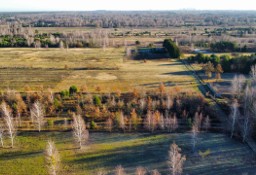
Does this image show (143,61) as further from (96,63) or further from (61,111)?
(61,111)

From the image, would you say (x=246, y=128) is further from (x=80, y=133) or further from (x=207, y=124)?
(x=80, y=133)

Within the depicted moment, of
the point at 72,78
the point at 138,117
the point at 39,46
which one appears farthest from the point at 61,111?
the point at 39,46

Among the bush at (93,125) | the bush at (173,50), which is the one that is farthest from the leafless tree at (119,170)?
the bush at (173,50)

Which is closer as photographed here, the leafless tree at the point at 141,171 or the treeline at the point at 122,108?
the leafless tree at the point at 141,171

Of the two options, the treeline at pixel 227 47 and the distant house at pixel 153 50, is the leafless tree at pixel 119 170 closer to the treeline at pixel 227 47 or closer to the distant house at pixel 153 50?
the distant house at pixel 153 50

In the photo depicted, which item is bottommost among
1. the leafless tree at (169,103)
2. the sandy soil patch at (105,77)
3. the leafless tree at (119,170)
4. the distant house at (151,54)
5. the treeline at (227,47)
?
the leafless tree at (119,170)

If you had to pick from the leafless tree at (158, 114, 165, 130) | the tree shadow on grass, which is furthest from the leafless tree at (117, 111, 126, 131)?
the leafless tree at (158, 114, 165, 130)

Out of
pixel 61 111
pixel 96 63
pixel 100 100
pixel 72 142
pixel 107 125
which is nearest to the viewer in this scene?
pixel 72 142
